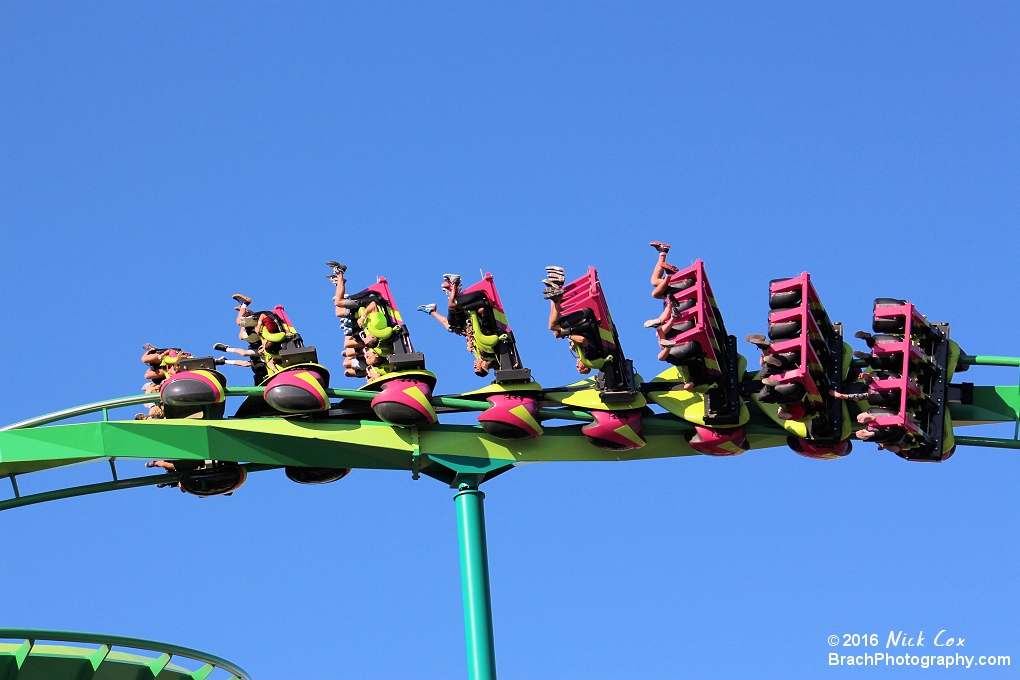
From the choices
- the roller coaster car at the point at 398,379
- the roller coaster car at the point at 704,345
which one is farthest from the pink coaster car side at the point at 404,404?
the roller coaster car at the point at 704,345

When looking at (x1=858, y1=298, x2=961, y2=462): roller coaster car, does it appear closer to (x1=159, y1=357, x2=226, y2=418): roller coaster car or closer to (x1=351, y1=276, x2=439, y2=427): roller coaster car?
(x1=351, y1=276, x2=439, y2=427): roller coaster car

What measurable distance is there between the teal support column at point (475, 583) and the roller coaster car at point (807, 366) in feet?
10.2

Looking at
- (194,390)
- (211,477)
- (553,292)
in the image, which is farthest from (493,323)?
(211,477)

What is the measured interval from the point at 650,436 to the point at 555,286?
1957 mm

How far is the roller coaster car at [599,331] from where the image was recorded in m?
15.3

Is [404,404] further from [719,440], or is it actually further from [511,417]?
[719,440]

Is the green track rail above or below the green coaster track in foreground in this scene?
below

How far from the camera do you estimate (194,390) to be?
15711 mm

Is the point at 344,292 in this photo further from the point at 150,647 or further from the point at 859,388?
the point at 859,388

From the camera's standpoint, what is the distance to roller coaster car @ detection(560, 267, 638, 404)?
15.3 m

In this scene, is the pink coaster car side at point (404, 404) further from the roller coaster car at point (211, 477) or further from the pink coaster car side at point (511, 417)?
the roller coaster car at point (211, 477)

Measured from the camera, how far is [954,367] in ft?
54.5

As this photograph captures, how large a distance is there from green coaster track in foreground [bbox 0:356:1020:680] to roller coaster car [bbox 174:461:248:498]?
1.47 ft

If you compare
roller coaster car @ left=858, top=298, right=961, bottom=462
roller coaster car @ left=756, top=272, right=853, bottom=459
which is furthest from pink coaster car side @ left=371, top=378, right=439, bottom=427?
roller coaster car @ left=858, top=298, right=961, bottom=462
